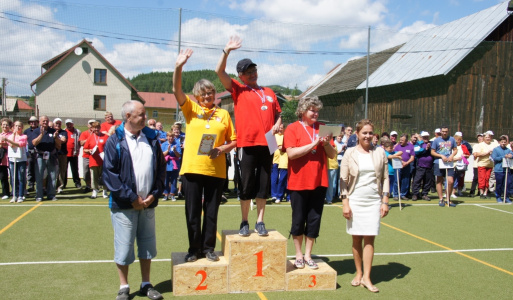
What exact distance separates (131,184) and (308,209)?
2149 millimetres

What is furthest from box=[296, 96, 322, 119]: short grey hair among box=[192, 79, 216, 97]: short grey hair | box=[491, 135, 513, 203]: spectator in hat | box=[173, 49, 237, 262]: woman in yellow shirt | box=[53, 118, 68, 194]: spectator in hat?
box=[491, 135, 513, 203]: spectator in hat

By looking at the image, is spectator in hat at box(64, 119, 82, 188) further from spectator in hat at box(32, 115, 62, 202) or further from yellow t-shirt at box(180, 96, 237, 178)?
yellow t-shirt at box(180, 96, 237, 178)

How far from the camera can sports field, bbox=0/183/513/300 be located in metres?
5.05

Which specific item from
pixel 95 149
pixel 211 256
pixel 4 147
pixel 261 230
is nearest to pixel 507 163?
pixel 261 230

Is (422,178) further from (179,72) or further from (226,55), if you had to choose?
(179,72)

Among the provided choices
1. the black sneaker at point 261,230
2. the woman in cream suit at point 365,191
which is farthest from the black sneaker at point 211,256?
the woman in cream suit at point 365,191

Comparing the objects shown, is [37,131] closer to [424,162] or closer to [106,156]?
[106,156]

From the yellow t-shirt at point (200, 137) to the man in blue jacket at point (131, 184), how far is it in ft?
1.12

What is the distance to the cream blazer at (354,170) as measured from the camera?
17.0 feet

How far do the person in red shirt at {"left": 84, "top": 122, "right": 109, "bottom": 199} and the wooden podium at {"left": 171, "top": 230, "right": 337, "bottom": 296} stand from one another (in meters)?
6.93

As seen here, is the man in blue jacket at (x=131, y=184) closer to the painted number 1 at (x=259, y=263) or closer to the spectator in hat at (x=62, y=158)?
the painted number 1 at (x=259, y=263)

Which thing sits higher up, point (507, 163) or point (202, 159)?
point (202, 159)

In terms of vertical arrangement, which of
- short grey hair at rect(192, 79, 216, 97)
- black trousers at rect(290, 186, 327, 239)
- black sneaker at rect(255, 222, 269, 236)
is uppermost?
short grey hair at rect(192, 79, 216, 97)

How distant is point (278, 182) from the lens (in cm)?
1196
